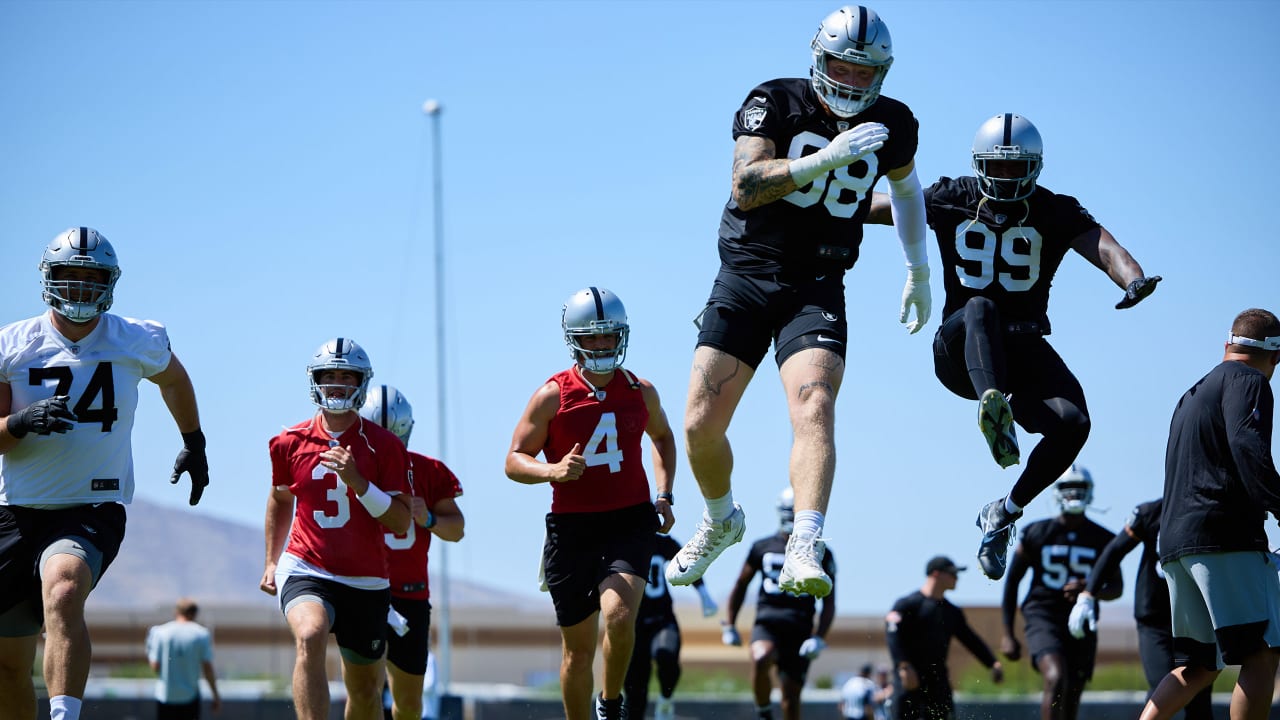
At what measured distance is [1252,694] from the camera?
8508mm

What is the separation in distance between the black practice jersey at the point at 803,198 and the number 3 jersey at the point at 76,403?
3126 millimetres

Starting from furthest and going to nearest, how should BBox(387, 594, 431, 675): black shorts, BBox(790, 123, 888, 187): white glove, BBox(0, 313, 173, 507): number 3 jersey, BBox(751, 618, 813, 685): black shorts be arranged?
BBox(751, 618, 813, 685): black shorts → BBox(387, 594, 431, 675): black shorts → BBox(0, 313, 173, 507): number 3 jersey → BBox(790, 123, 888, 187): white glove

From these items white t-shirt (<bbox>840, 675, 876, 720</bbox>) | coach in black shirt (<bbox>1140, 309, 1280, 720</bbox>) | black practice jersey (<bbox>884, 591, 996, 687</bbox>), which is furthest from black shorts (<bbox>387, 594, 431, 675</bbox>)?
white t-shirt (<bbox>840, 675, 876, 720</bbox>)

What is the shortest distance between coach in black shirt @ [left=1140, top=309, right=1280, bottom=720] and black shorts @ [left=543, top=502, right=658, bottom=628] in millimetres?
2880

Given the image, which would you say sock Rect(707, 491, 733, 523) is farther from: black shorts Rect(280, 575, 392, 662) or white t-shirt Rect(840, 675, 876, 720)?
white t-shirt Rect(840, 675, 876, 720)

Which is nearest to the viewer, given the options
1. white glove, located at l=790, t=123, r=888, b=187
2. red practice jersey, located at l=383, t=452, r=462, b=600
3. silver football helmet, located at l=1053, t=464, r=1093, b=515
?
white glove, located at l=790, t=123, r=888, b=187

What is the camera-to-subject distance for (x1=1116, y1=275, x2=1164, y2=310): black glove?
8.16m

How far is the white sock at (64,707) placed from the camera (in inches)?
298

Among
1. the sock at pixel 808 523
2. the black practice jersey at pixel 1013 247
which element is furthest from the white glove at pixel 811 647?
the sock at pixel 808 523

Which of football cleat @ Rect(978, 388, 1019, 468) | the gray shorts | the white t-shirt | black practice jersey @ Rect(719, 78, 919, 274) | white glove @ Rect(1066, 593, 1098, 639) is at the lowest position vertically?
the white t-shirt

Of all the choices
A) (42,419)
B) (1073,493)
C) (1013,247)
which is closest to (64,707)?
(42,419)

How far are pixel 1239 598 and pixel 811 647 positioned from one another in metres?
6.11

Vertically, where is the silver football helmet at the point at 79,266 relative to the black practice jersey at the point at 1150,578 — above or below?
above

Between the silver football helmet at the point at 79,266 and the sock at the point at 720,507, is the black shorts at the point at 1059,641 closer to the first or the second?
the sock at the point at 720,507
